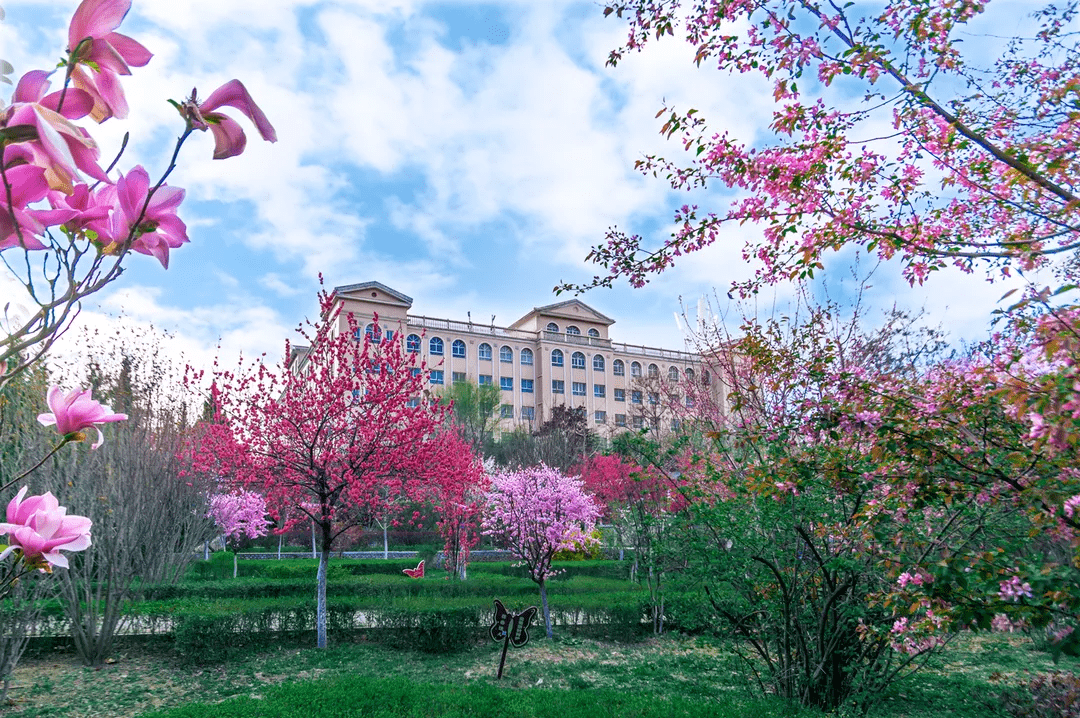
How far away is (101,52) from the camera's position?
2.78ft

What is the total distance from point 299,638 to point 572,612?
446 cm

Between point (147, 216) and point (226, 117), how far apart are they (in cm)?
22

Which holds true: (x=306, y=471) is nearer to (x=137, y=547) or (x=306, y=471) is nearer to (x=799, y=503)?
(x=137, y=547)

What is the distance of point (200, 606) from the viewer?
9.63 metres

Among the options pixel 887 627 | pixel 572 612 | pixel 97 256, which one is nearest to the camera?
pixel 97 256

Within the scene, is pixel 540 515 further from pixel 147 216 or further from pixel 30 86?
pixel 30 86

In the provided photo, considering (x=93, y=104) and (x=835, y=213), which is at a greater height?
(x=835, y=213)

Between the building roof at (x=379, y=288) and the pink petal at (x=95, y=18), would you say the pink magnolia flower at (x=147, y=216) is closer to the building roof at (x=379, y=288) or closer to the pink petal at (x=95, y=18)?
the pink petal at (x=95, y=18)

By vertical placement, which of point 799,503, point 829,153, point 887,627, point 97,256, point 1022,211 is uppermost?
point 829,153

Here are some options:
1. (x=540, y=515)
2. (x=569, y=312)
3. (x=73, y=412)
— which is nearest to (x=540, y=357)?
(x=569, y=312)

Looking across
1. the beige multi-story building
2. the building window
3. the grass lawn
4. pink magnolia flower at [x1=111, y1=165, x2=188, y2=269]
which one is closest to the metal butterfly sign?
the grass lawn

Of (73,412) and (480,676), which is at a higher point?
(73,412)

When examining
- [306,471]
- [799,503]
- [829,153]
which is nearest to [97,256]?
[829,153]

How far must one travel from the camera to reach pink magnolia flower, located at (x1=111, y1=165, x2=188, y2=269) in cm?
96
